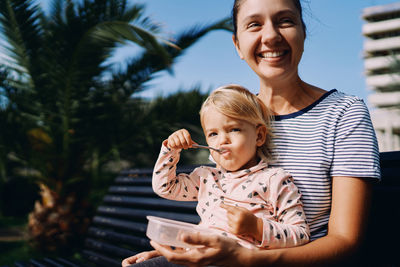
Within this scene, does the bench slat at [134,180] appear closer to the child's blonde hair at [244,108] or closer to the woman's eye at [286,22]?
the child's blonde hair at [244,108]

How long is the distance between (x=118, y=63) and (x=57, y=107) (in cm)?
115

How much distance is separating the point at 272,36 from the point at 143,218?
1790 mm

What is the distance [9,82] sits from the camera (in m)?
5.47

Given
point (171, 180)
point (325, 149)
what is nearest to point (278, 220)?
point (325, 149)

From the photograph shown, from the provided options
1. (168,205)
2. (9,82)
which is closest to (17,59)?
(9,82)

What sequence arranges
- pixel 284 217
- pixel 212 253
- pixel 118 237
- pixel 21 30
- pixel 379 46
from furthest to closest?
1. pixel 379 46
2. pixel 21 30
3. pixel 118 237
4. pixel 284 217
5. pixel 212 253

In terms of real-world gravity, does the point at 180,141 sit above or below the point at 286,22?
below

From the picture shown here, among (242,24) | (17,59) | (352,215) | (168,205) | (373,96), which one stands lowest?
(168,205)

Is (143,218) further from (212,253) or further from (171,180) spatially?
(212,253)

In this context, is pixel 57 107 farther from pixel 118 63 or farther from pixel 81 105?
pixel 118 63

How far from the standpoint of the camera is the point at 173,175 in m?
1.62

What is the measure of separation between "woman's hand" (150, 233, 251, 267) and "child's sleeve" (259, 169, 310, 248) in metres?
0.10

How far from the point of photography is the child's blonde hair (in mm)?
1477

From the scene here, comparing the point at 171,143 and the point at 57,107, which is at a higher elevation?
the point at 57,107
